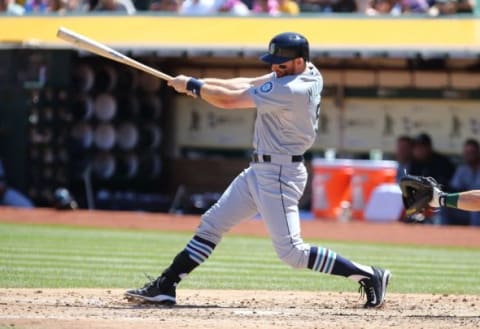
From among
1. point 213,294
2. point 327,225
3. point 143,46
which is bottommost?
point 327,225

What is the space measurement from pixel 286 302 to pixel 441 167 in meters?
8.22

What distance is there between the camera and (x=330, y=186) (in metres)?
16.5

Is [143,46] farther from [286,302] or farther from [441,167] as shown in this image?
A: [286,302]

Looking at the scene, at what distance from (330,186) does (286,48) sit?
912 centimetres

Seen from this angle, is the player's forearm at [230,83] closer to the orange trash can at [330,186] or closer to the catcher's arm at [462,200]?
the catcher's arm at [462,200]

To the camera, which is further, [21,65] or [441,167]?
[21,65]

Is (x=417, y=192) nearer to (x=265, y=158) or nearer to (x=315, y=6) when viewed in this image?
(x=265, y=158)

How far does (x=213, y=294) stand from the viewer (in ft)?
28.4

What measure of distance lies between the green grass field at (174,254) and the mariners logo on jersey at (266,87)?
2.30 metres

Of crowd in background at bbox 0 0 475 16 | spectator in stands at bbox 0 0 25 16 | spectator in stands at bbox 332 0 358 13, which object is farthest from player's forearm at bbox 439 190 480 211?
spectator in stands at bbox 0 0 25 16

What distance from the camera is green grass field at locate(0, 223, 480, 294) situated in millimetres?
9375

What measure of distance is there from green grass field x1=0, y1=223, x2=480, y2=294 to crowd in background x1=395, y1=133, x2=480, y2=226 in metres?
2.34

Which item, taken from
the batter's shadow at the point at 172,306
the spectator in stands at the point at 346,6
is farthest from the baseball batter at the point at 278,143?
the spectator in stands at the point at 346,6

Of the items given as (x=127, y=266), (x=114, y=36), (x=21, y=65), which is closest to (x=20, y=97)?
(x=21, y=65)
